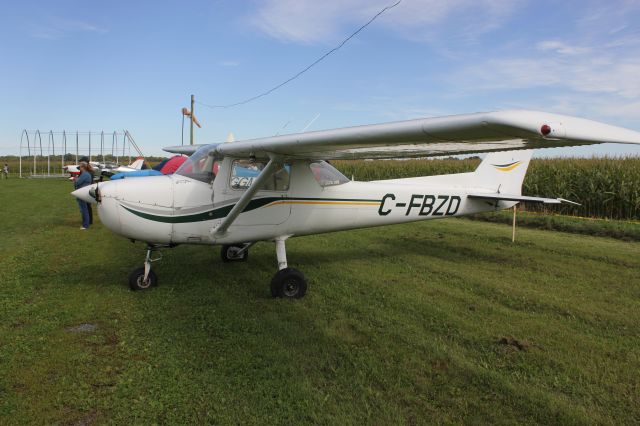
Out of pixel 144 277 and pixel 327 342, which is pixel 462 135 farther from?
pixel 144 277

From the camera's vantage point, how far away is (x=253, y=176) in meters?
5.87

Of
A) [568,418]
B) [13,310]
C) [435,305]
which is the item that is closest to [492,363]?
[568,418]

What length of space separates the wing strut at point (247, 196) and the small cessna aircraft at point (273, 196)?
0.01 m

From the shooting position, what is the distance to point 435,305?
5234 mm

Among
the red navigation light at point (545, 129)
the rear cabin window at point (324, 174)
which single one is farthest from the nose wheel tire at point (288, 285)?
the red navigation light at point (545, 129)

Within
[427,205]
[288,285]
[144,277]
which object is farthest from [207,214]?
[427,205]

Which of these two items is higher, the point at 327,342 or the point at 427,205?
the point at 427,205

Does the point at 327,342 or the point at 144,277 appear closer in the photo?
the point at 327,342

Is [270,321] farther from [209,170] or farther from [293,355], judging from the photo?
[209,170]

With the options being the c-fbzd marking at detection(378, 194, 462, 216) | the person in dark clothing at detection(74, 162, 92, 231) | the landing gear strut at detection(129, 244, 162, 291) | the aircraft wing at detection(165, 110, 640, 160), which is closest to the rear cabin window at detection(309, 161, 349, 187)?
the c-fbzd marking at detection(378, 194, 462, 216)

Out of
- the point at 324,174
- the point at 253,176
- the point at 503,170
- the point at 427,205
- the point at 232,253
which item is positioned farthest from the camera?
the point at 503,170

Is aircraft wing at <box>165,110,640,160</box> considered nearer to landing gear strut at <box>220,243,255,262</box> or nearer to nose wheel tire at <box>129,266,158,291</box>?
nose wheel tire at <box>129,266,158,291</box>

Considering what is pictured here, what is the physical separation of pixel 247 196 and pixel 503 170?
561 centimetres

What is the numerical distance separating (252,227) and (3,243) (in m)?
6.50
